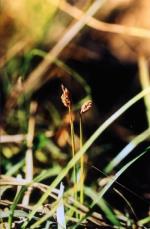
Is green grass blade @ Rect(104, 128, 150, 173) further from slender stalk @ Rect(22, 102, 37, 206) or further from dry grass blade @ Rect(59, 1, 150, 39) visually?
dry grass blade @ Rect(59, 1, 150, 39)

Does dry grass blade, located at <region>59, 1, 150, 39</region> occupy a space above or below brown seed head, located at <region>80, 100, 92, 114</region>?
above

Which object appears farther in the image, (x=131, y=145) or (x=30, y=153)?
→ (x=30, y=153)

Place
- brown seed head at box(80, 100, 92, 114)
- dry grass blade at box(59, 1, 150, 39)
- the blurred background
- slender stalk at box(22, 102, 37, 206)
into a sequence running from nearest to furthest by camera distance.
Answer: brown seed head at box(80, 100, 92, 114) < slender stalk at box(22, 102, 37, 206) < the blurred background < dry grass blade at box(59, 1, 150, 39)

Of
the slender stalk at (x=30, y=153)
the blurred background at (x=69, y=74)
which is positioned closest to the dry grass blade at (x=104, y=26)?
the blurred background at (x=69, y=74)

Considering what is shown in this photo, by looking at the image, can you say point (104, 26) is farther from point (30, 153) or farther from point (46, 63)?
point (30, 153)

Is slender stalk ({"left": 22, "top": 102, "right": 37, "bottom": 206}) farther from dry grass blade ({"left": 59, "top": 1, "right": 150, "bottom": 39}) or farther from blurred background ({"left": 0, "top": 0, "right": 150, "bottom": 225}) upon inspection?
dry grass blade ({"left": 59, "top": 1, "right": 150, "bottom": 39})

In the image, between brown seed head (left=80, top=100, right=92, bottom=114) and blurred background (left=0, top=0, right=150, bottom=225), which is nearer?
brown seed head (left=80, top=100, right=92, bottom=114)

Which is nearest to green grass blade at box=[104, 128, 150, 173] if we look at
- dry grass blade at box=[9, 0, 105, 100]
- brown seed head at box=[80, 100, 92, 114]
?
brown seed head at box=[80, 100, 92, 114]

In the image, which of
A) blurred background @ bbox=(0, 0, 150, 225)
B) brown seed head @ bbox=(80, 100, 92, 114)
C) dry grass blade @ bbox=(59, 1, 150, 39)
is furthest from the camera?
dry grass blade @ bbox=(59, 1, 150, 39)

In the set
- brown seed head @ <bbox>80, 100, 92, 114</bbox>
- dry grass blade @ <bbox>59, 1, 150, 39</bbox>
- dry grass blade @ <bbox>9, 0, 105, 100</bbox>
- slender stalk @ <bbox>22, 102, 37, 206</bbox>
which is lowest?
brown seed head @ <bbox>80, 100, 92, 114</bbox>

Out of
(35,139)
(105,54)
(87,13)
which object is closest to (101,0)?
(87,13)

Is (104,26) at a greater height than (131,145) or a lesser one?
greater

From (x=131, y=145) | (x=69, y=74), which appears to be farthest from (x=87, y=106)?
(x=69, y=74)
